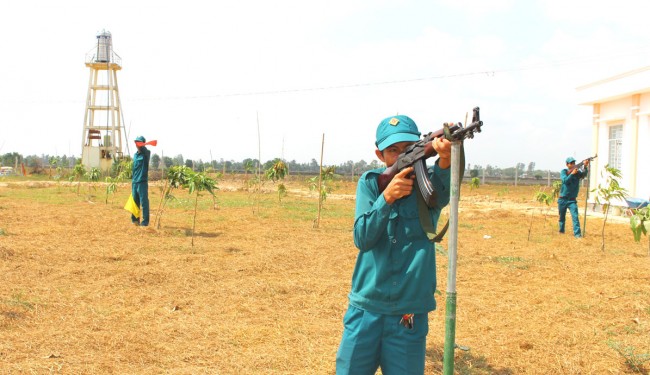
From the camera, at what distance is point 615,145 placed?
57.8 ft

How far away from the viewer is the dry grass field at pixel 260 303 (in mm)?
4082

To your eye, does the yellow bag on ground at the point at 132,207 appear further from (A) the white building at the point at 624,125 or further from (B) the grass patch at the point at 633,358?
(A) the white building at the point at 624,125

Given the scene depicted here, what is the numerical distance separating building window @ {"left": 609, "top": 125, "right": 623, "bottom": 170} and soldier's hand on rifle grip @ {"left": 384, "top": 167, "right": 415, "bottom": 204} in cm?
1748

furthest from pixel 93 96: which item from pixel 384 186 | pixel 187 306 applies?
pixel 384 186

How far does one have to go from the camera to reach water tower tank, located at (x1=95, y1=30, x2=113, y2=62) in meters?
38.2

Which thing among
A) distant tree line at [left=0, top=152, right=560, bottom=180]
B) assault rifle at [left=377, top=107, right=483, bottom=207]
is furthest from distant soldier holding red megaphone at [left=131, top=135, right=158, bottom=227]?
distant tree line at [left=0, top=152, right=560, bottom=180]

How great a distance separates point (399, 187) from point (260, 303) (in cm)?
376

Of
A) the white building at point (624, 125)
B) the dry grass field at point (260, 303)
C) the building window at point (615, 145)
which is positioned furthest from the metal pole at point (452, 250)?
the building window at point (615, 145)

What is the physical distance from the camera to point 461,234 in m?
11.7

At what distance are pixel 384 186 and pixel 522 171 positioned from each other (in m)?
56.4

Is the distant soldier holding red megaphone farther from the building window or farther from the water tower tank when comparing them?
the water tower tank

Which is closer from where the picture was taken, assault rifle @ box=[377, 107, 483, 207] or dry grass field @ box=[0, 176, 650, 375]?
assault rifle @ box=[377, 107, 483, 207]

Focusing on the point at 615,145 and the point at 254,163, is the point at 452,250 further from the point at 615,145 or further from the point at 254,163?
the point at 254,163

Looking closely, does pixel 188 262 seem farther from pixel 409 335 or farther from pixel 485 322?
pixel 409 335
